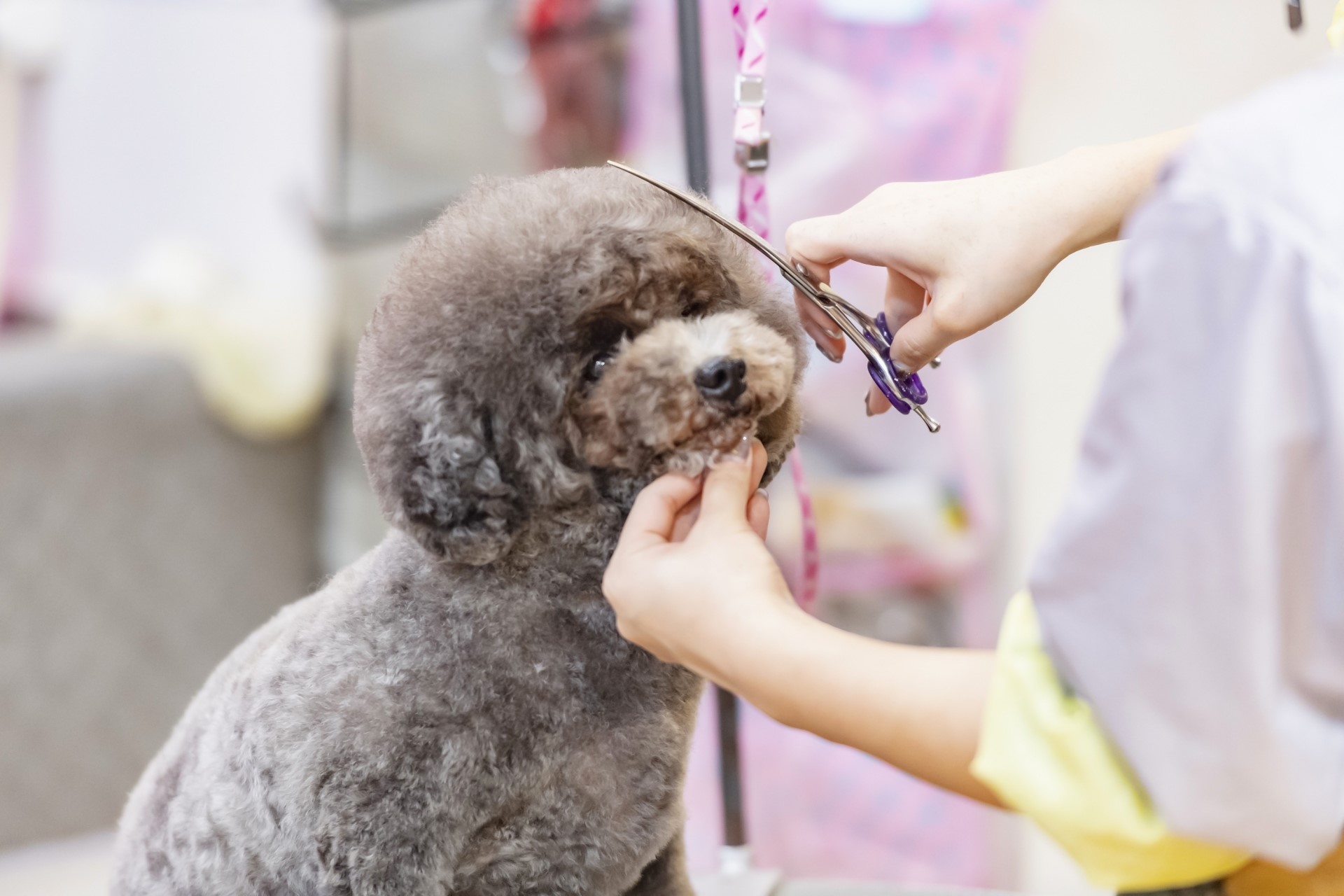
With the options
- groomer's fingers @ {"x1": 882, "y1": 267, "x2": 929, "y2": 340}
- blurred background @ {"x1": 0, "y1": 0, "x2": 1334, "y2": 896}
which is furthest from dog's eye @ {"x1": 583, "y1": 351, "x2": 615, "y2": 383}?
blurred background @ {"x1": 0, "y1": 0, "x2": 1334, "y2": 896}

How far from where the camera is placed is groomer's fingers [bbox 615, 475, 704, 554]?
1.83 feet

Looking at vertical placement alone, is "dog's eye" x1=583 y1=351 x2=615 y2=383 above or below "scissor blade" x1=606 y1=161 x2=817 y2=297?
below

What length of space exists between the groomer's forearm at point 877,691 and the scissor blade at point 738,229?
23cm

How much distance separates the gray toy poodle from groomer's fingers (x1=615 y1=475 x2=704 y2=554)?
0.05 ft

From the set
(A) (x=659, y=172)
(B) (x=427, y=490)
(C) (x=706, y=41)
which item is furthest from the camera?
(A) (x=659, y=172)

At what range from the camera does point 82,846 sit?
160cm

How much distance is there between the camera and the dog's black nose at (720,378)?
568 mm

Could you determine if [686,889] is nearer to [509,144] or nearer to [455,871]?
[455,871]

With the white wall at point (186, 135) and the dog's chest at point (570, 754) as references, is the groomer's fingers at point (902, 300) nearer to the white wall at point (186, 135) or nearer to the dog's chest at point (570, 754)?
the dog's chest at point (570, 754)

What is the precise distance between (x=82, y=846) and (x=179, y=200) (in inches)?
46.8

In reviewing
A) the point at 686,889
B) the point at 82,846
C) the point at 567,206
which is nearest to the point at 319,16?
the point at 82,846

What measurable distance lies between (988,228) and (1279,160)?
23 cm

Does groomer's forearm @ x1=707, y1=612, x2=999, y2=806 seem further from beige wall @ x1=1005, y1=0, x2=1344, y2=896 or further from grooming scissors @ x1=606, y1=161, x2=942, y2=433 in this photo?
beige wall @ x1=1005, y1=0, x2=1344, y2=896

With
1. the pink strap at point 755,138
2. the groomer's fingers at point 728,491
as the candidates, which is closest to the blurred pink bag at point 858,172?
the pink strap at point 755,138
